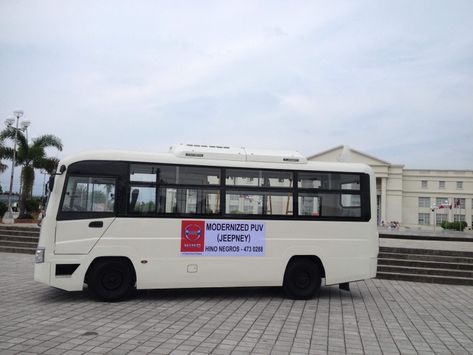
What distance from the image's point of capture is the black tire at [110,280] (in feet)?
26.6

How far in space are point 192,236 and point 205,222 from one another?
1.24 feet

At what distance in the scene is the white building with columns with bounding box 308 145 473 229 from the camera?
3191 inches

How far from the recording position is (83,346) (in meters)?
5.51

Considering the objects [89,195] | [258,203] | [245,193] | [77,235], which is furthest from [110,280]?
[258,203]

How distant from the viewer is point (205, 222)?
864cm

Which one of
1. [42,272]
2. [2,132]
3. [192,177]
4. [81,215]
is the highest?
[2,132]

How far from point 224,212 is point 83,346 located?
13.0ft

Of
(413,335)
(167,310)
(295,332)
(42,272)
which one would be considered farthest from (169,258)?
(413,335)

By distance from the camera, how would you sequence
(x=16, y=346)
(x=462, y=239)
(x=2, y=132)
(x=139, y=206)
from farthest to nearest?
(x=2, y=132), (x=462, y=239), (x=139, y=206), (x=16, y=346)

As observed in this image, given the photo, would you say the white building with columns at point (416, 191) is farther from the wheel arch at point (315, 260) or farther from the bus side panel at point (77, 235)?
the bus side panel at point (77, 235)

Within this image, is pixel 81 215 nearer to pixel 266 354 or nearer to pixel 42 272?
pixel 42 272

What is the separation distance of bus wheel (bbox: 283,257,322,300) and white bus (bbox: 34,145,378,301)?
21 mm

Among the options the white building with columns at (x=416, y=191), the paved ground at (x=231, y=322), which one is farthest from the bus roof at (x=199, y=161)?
the white building with columns at (x=416, y=191)

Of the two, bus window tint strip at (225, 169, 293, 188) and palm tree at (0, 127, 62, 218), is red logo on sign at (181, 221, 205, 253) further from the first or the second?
palm tree at (0, 127, 62, 218)
